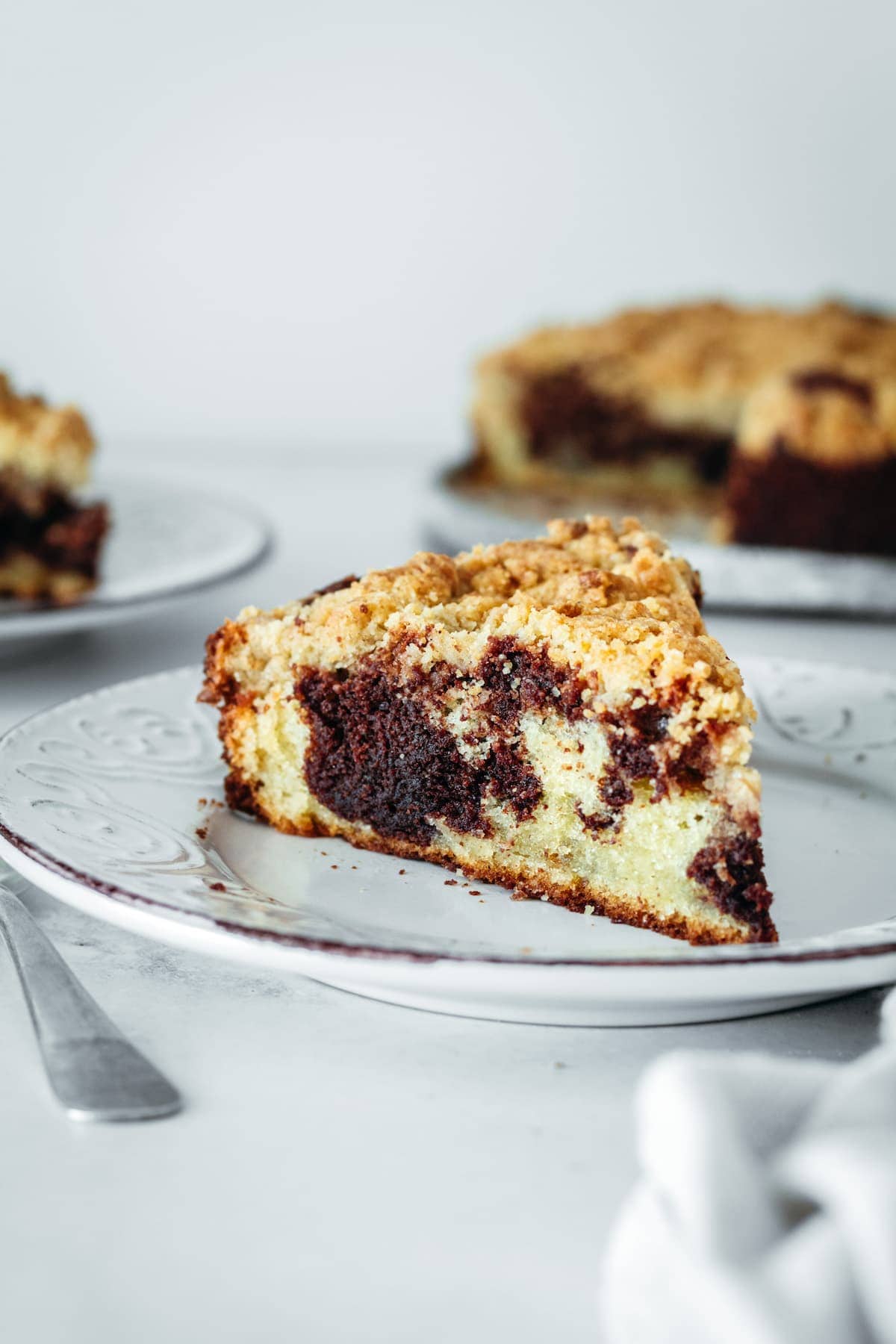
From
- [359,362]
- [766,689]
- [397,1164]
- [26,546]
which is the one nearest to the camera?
[397,1164]

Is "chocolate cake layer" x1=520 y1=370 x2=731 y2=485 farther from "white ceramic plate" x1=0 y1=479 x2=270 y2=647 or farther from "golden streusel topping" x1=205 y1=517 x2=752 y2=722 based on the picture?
"golden streusel topping" x1=205 y1=517 x2=752 y2=722

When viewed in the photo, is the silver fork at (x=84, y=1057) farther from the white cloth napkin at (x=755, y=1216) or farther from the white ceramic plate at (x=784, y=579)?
the white ceramic plate at (x=784, y=579)

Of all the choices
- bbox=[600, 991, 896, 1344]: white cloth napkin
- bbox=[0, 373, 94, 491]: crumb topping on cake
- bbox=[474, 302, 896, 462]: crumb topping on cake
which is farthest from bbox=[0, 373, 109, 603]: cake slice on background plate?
bbox=[600, 991, 896, 1344]: white cloth napkin

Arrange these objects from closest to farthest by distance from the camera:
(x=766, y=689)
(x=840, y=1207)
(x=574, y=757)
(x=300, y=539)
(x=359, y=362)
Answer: (x=840, y=1207) → (x=574, y=757) → (x=766, y=689) → (x=300, y=539) → (x=359, y=362)

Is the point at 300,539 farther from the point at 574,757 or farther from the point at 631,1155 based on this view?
the point at 631,1155

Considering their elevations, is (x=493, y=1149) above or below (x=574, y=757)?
below

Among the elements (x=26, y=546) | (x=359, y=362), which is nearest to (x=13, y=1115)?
(x=26, y=546)
